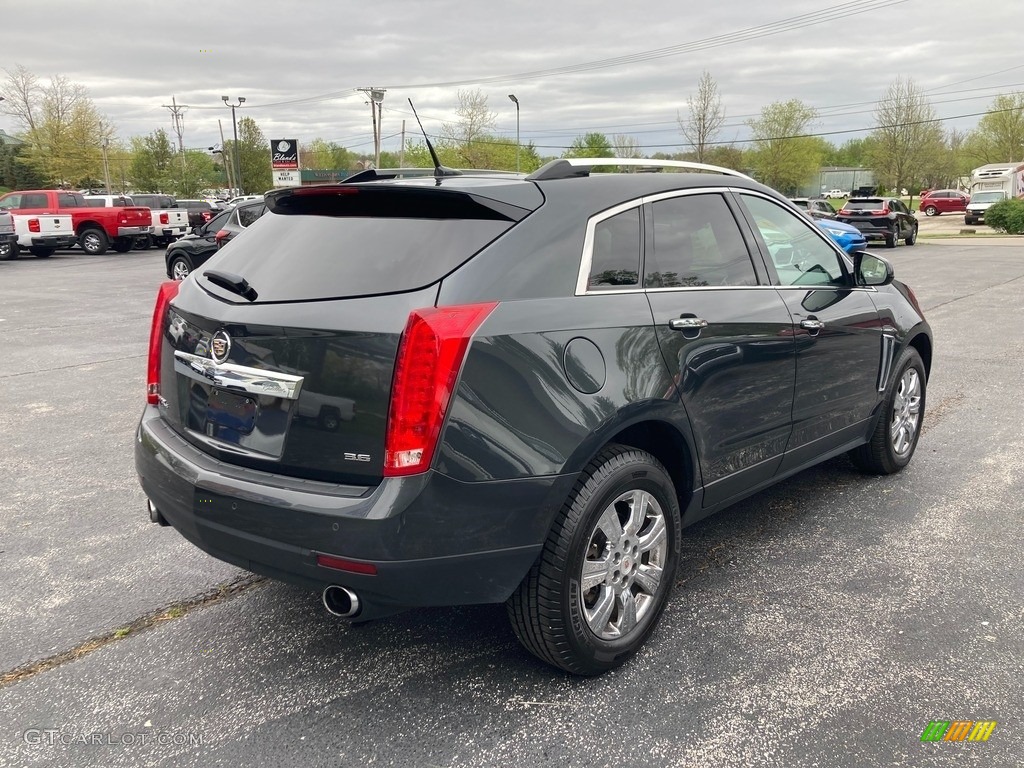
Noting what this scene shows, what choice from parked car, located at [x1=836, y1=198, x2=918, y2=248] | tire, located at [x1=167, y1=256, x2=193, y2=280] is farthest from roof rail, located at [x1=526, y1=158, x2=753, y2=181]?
parked car, located at [x1=836, y1=198, x2=918, y2=248]

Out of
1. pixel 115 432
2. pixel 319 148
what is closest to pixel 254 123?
pixel 319 148

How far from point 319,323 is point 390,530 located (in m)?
0.68

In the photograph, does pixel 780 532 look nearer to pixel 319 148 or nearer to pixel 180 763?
pixel 180 763

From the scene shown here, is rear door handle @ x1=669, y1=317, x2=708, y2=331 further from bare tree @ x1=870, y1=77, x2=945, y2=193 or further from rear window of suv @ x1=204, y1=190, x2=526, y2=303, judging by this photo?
bare tree @ x1=870, y1=77, x2=945, y2=193

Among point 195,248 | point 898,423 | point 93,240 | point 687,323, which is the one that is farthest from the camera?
point 93,240

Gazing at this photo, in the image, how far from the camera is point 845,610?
333 cm

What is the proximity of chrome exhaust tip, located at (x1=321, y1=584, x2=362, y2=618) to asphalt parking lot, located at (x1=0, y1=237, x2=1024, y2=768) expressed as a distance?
0.38m

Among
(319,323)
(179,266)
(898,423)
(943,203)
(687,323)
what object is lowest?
(898,423)

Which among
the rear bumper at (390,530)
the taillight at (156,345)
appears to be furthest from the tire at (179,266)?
the rear bumper at (390,530)

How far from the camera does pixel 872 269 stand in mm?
4617

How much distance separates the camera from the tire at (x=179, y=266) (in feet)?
59.4

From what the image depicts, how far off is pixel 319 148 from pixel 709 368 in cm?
12736

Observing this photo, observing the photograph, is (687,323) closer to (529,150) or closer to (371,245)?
(371,245)

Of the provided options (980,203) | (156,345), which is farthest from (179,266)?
(980,203)
